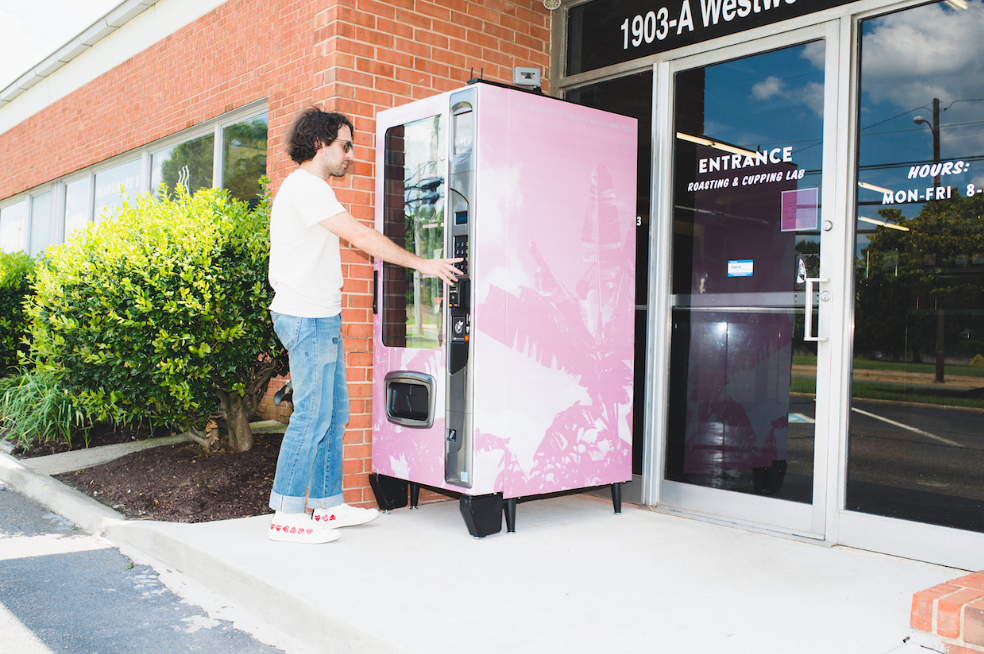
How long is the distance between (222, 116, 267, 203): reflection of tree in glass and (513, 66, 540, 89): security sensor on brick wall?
2.82 metres

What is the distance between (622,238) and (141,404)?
122 inches

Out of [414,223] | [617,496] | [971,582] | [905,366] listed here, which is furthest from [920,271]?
[414,223]

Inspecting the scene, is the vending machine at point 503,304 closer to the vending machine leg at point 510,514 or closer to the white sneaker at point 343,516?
the vending machine leg at point 510,514

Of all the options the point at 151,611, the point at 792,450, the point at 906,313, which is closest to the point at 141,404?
the point at 151,611

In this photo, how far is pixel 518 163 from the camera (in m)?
3.88

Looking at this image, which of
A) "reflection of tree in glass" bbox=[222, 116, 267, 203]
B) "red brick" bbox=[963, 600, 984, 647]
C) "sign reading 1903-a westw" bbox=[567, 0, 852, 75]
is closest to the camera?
"red brick" bbox=[963, 600, 984, 647]

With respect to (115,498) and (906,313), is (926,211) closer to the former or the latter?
(906,313)

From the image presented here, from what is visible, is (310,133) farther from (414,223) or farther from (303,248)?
(414,223)

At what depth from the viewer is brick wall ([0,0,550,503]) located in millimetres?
4383

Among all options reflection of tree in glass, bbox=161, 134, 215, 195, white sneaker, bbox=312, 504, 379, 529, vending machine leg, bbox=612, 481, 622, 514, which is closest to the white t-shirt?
white sneaker, bbox=312, 504, 379, 529

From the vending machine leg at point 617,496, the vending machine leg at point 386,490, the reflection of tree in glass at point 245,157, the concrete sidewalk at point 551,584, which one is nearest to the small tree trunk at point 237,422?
the concrete sidewalk at point 551,584

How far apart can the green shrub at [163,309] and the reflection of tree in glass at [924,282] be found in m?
3.33

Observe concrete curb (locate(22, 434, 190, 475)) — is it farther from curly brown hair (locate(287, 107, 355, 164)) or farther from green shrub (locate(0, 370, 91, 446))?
curly brown hair (locate(287, 107, 355, 164))

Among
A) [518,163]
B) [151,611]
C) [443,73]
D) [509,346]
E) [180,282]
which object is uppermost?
[443,73]
